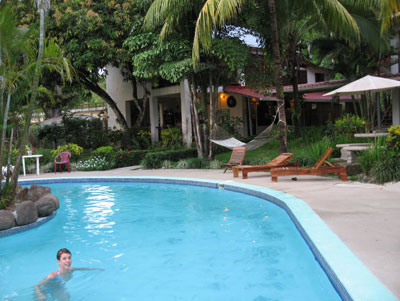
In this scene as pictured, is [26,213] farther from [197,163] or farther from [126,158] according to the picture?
[126,158]

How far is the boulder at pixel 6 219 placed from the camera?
6445 millimetres

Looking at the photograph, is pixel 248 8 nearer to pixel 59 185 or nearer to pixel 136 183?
pixel 136 183

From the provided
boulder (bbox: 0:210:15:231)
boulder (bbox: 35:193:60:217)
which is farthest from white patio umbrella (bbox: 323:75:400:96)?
boulder (bbox: 0:210:15:231)

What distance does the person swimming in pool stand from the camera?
432cm

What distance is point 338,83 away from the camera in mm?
17828

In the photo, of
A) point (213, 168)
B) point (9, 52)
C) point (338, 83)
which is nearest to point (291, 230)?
point (9, 52)

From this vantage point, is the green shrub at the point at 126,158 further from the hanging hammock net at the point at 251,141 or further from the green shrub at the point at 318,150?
the green shrub at the point at 318,150

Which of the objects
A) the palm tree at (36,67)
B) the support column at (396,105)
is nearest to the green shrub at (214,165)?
the palm tree at (36,67)

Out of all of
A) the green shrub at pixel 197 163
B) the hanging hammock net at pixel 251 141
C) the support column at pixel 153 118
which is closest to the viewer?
the hanging hammock net at pixel 251 141

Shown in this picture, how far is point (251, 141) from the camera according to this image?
11.8 metres

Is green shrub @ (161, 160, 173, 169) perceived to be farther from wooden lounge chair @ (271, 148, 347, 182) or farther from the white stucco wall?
the white stucco wall

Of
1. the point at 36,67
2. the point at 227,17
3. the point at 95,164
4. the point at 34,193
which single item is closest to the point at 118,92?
the point at 95,164

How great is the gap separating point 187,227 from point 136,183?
5.55 m

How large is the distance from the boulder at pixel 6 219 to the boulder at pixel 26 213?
0.11 metres
